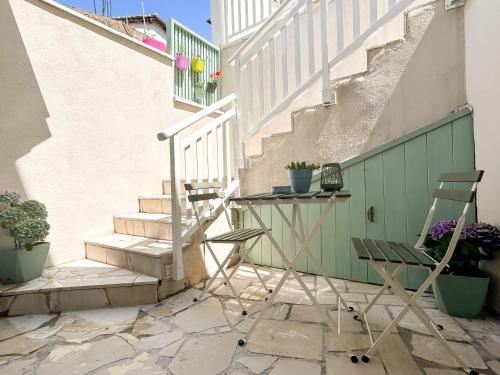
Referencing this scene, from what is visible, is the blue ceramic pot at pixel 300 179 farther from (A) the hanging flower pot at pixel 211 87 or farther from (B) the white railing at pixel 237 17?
(B) the white railing at pixel 237 17

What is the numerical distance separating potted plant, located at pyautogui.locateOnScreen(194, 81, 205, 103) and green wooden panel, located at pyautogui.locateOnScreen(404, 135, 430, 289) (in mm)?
3245

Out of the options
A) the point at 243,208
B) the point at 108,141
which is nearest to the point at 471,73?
the point at 243,208

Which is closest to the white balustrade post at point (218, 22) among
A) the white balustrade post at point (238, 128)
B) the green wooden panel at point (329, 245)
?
the white balustrade post at point (238, 128)

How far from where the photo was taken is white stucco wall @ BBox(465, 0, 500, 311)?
5.92 feet

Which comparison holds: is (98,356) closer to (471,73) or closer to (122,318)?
(122,318)

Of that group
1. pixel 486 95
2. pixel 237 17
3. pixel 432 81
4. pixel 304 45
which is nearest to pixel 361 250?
pixel 486 95

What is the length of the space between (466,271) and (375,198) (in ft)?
2.68

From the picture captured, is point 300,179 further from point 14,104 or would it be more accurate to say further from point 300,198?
point 14,104

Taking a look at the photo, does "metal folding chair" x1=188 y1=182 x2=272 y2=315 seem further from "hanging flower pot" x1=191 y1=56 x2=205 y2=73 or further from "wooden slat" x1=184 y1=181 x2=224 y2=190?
"hanging flower pot" x1=191 y1=56 x2=205 y2=73

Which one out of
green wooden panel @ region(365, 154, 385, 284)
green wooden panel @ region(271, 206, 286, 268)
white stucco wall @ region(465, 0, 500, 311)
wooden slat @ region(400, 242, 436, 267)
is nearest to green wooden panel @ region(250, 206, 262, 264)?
green wooden panel @ region(271, 206, 286, 268)

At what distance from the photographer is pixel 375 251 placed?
58.3 inches

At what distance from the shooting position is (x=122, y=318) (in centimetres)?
198

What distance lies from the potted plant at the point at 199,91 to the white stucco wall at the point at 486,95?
11.1ft

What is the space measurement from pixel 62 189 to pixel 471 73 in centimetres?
366
